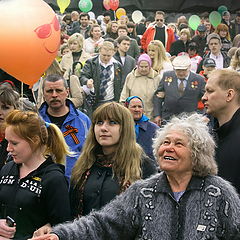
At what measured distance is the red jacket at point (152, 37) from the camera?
50.2 ft

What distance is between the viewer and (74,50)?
1162 centimetres

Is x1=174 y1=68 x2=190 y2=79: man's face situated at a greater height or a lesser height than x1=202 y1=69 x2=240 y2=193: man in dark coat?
lesser

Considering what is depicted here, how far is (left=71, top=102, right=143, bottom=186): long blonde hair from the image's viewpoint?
4.80m

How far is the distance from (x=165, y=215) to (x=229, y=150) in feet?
4.61

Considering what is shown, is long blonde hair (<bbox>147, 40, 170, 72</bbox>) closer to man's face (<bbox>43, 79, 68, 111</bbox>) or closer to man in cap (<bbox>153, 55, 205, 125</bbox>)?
man in cap (<bbox>153, 55, 205, 125</bbox>)

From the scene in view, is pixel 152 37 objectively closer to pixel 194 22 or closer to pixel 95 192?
pixel 194 22

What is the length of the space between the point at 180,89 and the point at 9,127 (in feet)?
18.1

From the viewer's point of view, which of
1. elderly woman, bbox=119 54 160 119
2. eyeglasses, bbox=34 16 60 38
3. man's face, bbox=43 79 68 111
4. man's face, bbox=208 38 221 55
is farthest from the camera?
man's face, bbox=208 38 221 55

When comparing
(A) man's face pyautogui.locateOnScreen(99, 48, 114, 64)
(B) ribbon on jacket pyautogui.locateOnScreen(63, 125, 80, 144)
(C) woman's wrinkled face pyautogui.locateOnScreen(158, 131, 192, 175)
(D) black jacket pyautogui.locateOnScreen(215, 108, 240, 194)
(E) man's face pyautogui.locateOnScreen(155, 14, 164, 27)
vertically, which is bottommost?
(E) man's face pyautogui.locateOnScreen(155, 14, 164, 27)

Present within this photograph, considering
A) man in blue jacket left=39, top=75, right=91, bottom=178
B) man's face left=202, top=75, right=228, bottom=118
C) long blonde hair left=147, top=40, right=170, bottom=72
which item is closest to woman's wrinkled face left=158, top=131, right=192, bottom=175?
man's face left=202, top=75, right=228, bottom=118

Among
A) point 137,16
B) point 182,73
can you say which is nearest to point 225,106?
point 182,73

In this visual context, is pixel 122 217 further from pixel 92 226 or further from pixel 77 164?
pixel 77 164

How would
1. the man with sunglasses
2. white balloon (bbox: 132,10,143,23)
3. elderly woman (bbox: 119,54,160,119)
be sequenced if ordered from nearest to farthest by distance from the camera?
elderly woman (bbox: 119,54,160,119) < the man with sunglasses < white balloon (bbox: 132,10,143,23)

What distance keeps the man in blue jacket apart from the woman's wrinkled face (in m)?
2.36
